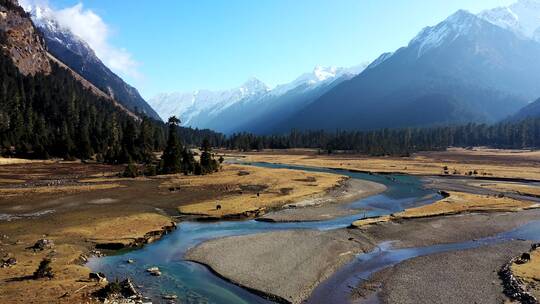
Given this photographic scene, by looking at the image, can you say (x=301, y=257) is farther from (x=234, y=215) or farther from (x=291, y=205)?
(x=291, y=205)

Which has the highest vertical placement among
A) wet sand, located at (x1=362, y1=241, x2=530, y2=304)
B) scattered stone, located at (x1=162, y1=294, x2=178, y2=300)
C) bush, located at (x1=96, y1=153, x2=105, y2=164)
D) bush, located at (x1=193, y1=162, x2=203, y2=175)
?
bush, located at (x1=96, y1=153, x2=105, y2=164)

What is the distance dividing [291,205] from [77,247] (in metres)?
38.2

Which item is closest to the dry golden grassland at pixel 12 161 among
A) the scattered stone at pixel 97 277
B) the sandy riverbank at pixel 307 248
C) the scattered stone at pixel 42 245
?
the scattered stone at pixel 42 245

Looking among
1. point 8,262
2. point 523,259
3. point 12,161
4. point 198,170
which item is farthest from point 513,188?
point 12,161

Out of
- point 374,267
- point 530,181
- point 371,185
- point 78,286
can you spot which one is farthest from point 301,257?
point 530,181

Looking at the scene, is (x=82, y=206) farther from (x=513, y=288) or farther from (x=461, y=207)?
(x=461, y=207)

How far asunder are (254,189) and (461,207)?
40.4m

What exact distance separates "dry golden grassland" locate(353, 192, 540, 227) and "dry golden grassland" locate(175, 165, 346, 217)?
1992cm

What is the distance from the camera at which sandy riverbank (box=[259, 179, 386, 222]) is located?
66.9 metres

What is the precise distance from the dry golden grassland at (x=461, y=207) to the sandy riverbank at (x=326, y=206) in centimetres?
791

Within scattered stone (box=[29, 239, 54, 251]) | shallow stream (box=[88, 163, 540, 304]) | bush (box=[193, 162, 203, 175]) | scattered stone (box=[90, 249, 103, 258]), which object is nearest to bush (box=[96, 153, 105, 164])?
bush (box=[193, 162, 203, 175])

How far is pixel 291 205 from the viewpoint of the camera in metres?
75.9

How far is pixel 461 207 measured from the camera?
244 ft

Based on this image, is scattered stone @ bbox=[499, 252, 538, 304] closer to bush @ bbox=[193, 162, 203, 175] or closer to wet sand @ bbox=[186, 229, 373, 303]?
wet sand @ bbox=[186, 229, 373, 303]
